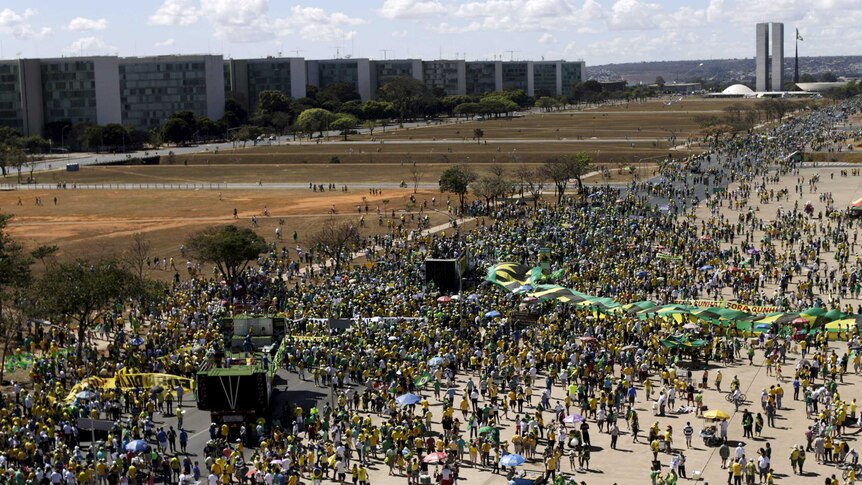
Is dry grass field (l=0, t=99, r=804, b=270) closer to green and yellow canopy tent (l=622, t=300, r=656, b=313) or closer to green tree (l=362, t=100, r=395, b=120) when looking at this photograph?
green tree (l=362, t=100, r=395, b=120)

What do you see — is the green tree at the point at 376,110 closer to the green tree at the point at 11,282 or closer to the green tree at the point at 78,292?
the green tree at the point at 11,282

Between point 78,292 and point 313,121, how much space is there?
12843cm

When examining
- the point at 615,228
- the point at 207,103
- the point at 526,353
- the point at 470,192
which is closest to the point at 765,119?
the point at 207,103

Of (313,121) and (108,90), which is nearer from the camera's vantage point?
(108,90)

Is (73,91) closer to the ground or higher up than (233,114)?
higher up

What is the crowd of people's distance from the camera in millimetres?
28500

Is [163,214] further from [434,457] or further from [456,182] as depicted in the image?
[434,457]

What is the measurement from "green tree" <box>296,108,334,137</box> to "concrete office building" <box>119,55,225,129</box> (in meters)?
18.0

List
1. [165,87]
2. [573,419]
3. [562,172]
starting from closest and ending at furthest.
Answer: [573,419] < [562,172] < [165,87]

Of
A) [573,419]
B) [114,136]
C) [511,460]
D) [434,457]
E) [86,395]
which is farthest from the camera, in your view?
[114,136]

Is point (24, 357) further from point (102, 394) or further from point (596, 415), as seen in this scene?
point (596, 415)

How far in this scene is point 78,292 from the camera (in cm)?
→ 4144

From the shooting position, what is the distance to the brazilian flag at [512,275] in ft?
162

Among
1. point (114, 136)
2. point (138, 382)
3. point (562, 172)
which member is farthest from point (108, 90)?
point (138, 382)
